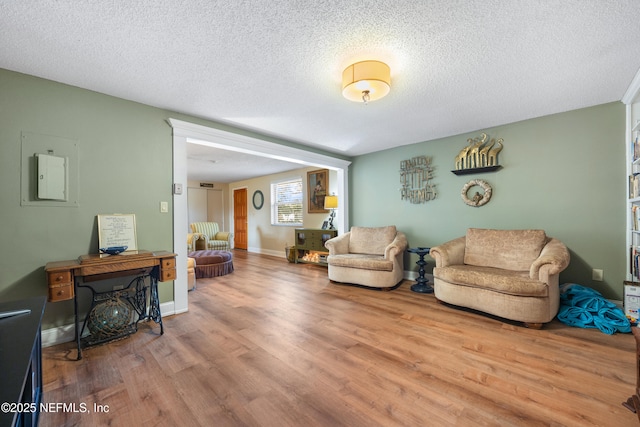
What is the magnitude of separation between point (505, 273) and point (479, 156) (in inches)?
66.6

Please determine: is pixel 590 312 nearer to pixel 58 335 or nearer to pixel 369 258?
pixel 369 258

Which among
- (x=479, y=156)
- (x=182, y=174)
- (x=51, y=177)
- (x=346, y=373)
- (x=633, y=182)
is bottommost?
(x=346, y=373)

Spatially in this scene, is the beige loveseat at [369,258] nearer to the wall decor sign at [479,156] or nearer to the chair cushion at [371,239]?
the chair cushion at [371,239]

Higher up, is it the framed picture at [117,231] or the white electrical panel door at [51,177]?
the white electrical panel door at [51,177]

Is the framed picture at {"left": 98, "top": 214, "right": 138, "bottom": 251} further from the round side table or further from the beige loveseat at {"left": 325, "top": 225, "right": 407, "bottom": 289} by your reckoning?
the round side table

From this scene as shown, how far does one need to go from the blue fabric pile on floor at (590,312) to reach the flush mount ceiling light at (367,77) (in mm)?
2821

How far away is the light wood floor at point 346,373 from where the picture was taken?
1.45 m

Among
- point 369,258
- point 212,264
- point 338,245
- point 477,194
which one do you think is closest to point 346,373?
point 369,258

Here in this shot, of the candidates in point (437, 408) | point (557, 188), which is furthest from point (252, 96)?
Answer: point (557, 188)

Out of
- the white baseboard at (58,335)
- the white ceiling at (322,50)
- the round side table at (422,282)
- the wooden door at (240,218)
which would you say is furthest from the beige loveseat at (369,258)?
the wooden door at (240,218)

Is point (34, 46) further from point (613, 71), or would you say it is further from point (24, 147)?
point (613, 71)

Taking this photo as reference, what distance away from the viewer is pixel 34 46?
1.85 metres

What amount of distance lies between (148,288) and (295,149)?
275 cm

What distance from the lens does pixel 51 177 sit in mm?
2277
